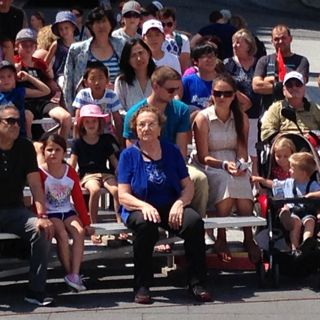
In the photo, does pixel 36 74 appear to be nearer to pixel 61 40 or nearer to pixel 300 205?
pixel 61 40

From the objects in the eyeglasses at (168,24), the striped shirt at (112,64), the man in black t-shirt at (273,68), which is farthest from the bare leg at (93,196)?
the eyeglasses at (168,24)

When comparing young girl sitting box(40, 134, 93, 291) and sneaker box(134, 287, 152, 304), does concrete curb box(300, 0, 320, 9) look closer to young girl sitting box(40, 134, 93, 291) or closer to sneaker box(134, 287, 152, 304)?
young girl sitting box(40, 134, 93, 291)

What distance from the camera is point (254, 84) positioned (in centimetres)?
1152

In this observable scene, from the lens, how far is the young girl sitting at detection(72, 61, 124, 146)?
10.3 m

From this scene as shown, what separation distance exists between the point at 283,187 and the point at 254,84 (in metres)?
2.24

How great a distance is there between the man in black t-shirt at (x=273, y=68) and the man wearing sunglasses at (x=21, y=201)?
2.98 meters

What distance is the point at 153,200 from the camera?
9.09 metres

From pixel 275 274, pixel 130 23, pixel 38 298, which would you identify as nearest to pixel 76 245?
pixel 38 298

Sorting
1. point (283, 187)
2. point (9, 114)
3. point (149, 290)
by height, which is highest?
point (9, 114)

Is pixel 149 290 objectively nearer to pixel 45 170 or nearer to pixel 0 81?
pixel 45 170

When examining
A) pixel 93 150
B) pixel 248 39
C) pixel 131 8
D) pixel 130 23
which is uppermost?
pixel 131 8

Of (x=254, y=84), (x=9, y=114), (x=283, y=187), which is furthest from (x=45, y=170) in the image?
(x=254, y=84)

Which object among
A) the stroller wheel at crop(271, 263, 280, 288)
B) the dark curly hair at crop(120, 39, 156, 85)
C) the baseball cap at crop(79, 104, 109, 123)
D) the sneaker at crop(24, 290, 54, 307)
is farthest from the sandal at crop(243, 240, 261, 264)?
the dark curly hair at crop(120, 39, 156, 85)

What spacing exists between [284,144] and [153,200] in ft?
4.21
